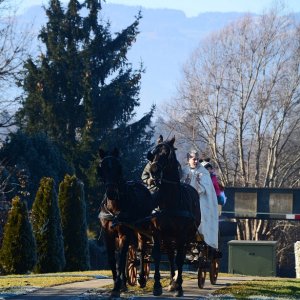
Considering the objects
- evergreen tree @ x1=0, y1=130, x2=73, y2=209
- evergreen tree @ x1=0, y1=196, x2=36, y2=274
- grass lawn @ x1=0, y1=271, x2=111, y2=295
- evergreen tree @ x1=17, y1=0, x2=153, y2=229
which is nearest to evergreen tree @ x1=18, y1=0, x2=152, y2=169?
evergreen tree @ x1=17, y1=0, x2=153, y2=229

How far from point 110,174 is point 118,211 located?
740 mm

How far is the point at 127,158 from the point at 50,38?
7.05m

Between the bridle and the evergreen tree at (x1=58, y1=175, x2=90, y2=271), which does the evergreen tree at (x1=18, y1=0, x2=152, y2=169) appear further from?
the bridle

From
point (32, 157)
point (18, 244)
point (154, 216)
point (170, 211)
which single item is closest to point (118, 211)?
point (154, 216)

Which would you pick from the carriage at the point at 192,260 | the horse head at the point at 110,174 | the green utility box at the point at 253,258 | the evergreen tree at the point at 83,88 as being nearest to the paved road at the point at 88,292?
the carriage at the point at 192,260

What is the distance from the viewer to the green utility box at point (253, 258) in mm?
31141

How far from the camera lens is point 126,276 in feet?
61.0

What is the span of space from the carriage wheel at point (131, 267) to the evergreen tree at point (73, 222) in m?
11.1

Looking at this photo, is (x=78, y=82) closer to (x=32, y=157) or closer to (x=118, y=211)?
(x=32, y=157)

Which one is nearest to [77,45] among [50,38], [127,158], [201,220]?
[50,38]

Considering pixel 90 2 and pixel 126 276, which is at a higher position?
pixel 90 2

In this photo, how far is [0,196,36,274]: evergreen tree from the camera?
27.4 meters

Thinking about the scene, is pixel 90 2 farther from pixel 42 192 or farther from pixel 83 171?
pixel 42 192

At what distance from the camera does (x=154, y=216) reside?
17266mm
